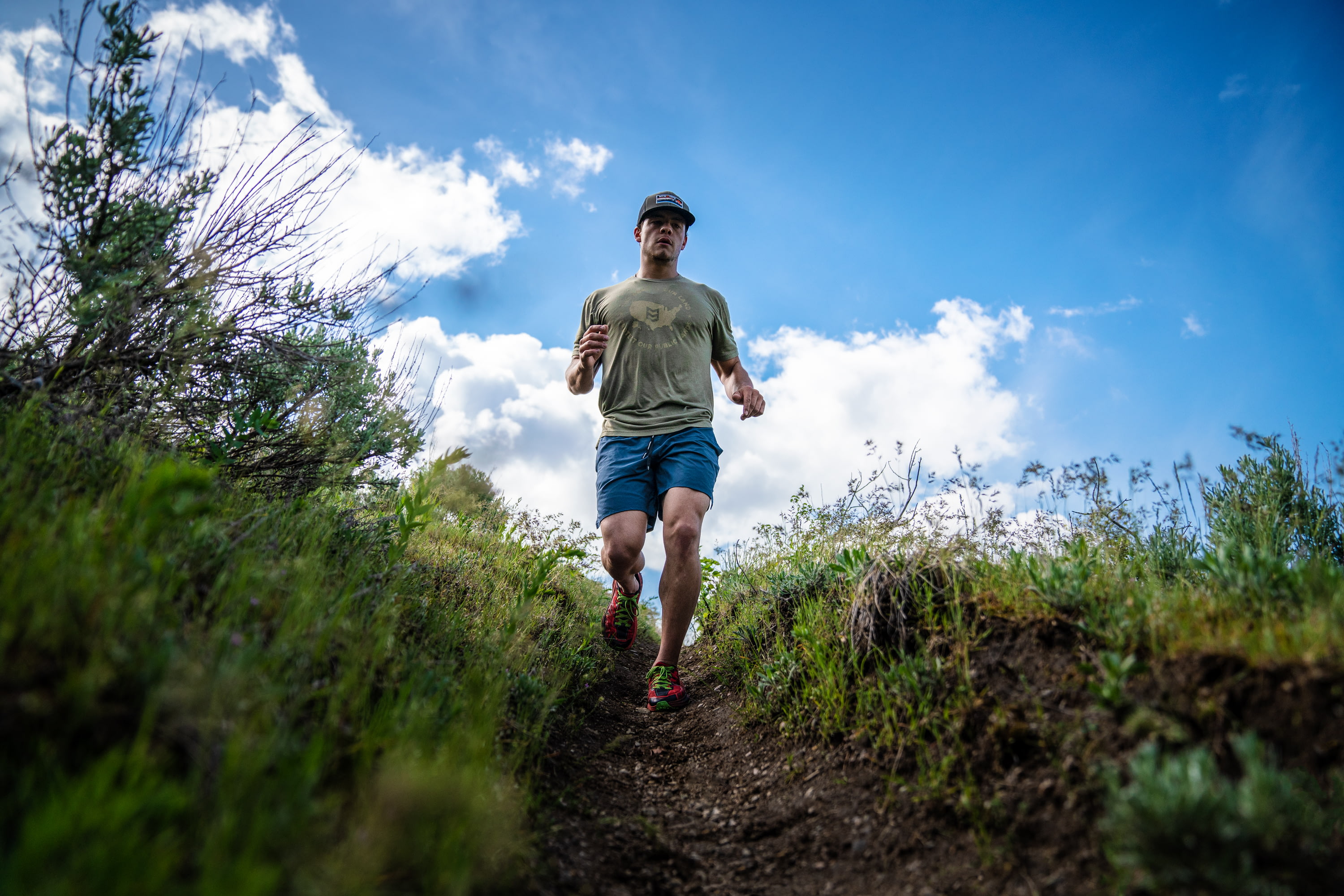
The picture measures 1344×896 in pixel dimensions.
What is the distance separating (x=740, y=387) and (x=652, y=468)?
0.90 m

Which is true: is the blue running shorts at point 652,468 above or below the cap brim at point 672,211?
below

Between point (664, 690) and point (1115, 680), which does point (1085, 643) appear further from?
point (664, 690)

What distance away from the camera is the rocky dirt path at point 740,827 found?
200 cm

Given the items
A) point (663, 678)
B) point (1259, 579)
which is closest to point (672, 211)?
point (663, 678)

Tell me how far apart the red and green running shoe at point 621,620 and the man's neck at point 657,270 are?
216cm

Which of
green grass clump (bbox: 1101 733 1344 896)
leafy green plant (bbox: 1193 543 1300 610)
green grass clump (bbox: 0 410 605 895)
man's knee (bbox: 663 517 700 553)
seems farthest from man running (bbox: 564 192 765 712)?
green grass clump (bbox: 1101 733 1344 896)

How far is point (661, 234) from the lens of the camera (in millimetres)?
4566

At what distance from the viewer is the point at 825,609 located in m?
3.34

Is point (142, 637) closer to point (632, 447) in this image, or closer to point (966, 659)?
point (966, 659)

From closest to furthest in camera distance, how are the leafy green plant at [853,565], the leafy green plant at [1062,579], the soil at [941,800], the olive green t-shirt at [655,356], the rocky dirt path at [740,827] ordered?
the soil at [941,800]
the rocky dirt path at [740,827]
the leafy green plant at [1062,579]
the leafy green plant at [853,565]
the olive green t-shirt at [655,356]

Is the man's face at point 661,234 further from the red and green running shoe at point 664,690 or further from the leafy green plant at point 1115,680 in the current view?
the leafy green plant at point 1115,680

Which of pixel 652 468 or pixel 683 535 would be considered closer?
pixel 683 535

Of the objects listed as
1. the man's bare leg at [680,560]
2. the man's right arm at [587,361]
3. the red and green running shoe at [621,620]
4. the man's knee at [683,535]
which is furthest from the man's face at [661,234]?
the red and green running shoe at [621,620]

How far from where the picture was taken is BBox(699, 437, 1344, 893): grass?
1.51 metres
